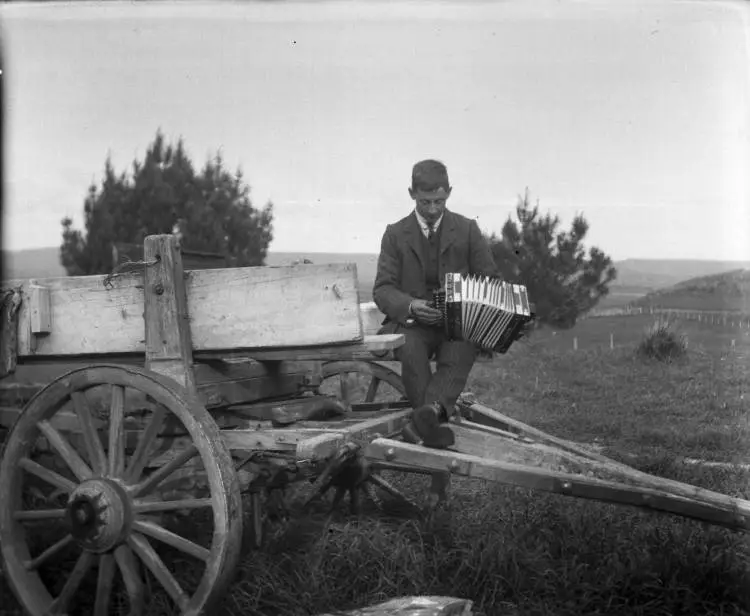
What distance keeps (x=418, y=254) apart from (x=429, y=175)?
15.7 inches

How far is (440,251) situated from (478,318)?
64cm

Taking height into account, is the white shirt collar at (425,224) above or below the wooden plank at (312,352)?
above

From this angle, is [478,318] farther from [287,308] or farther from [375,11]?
[375,11]

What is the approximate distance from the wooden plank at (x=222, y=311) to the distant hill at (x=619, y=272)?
0.11 m

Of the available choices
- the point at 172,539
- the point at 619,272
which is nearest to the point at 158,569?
the point at 172,539

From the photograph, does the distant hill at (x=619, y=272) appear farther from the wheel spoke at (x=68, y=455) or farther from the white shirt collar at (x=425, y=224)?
the wheel spoke at (x=68, y=455)

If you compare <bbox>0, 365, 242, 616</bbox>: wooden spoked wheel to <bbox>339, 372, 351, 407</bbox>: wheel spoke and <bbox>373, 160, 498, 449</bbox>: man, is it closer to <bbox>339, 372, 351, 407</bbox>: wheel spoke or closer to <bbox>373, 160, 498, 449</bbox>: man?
<bbox>373, 160, 498, 449</bbox>: man

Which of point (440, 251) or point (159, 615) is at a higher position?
point (440, 251)

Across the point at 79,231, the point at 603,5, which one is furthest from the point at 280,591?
the point at 79,231

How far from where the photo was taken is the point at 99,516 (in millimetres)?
2836

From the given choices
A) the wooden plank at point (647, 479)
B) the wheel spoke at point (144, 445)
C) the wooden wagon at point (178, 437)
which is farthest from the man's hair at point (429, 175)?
the wheel spoke at point (144, 445)

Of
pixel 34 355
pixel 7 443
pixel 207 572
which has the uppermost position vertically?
pixel 34 355

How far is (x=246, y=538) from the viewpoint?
350cm

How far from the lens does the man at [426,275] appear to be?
11.7ft
